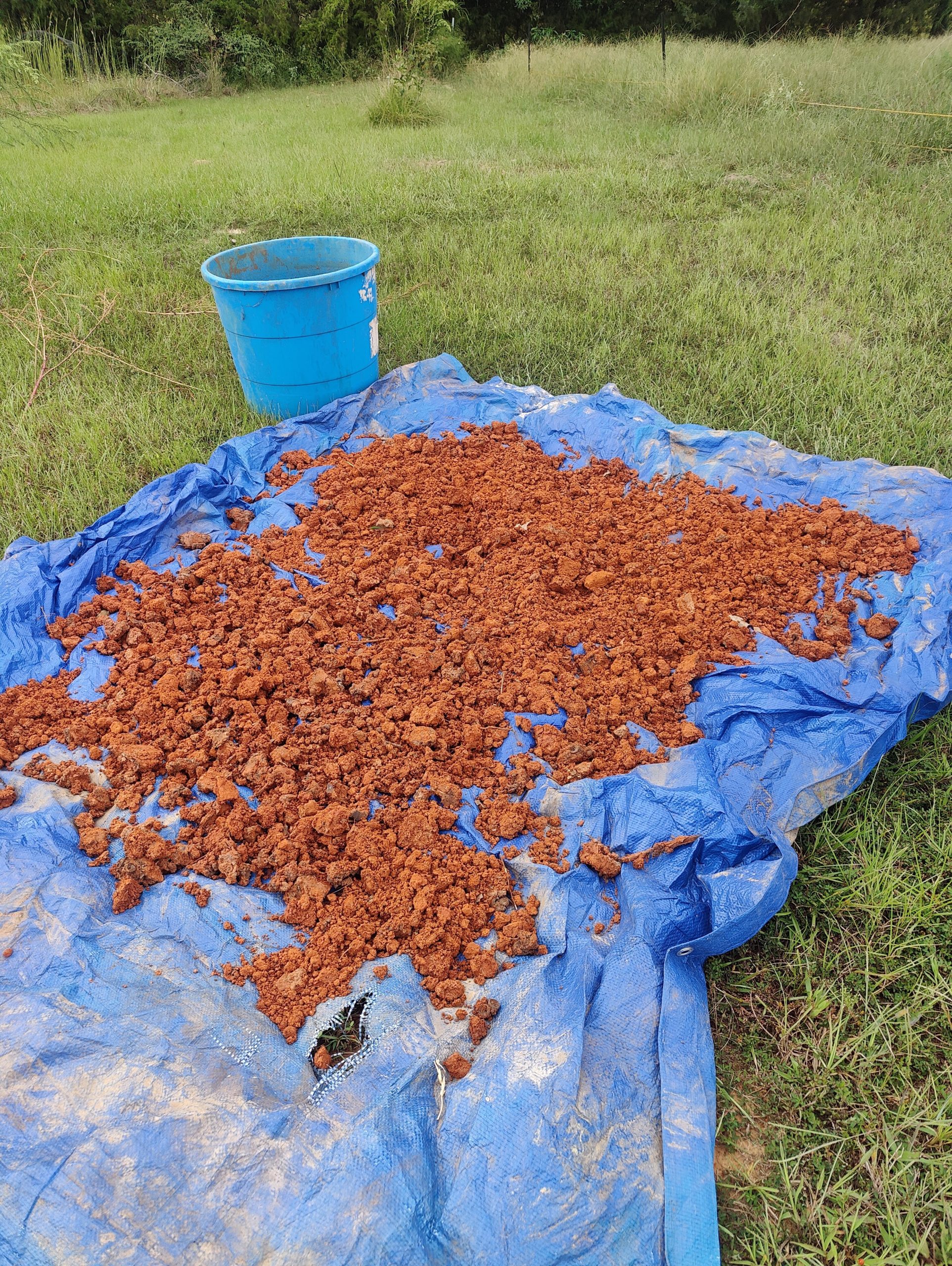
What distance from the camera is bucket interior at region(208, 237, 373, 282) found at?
3398mm

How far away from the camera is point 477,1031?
1.40 m

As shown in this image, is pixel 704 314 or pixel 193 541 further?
pixel 704 314

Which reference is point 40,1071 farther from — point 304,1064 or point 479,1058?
point 479,1058

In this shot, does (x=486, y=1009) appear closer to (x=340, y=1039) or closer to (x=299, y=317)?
(x=340, y=1039)

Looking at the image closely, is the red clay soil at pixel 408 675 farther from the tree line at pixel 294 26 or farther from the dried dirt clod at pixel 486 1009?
the tree line at pixel 294 26

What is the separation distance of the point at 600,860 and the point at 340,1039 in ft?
2.15

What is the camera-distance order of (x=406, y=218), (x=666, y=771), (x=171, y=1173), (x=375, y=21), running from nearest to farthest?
(x=171, y=1173) → (x=666, y=771) → (x=406, y=218) → (x=375, y=21)

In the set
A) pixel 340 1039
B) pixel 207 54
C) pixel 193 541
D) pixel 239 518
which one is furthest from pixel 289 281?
pixel 207 54

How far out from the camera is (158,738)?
1.95m

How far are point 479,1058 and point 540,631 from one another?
1149 millimetres

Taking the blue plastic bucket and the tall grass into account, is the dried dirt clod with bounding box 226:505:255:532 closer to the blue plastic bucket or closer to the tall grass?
the blue plastic bucket

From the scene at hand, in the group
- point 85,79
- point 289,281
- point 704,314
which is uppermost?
point 85,79

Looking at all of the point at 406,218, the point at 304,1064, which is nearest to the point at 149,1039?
the point at 304,1064

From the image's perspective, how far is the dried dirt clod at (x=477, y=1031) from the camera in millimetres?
1403
